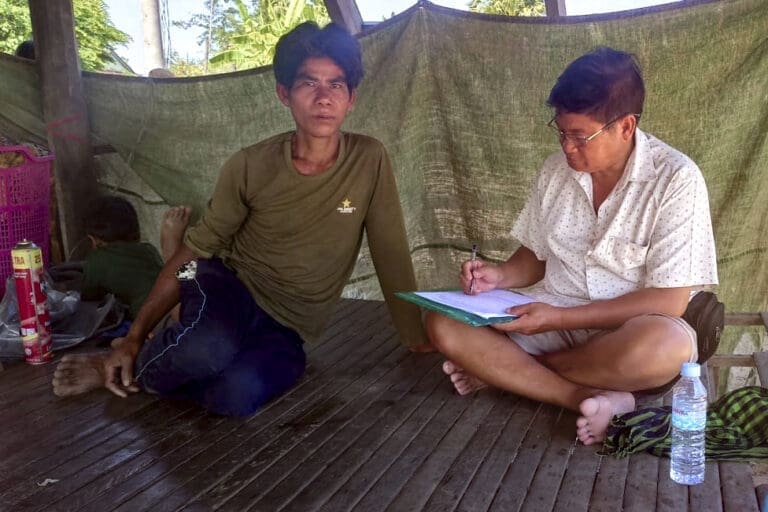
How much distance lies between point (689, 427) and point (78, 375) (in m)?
1.77

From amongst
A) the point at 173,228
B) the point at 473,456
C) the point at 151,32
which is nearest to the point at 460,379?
the point at 473,456

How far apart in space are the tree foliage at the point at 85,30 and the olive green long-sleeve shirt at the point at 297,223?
29.5 feet

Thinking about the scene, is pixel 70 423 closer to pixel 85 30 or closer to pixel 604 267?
pixel 604 267

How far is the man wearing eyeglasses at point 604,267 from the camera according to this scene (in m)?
1.68

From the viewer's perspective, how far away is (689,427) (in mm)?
1508

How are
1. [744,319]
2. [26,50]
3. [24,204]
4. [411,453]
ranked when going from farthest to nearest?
1. [26,50]
2. [24,204]
3. [744,319]
4. [411,453]

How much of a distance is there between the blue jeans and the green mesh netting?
1.11m

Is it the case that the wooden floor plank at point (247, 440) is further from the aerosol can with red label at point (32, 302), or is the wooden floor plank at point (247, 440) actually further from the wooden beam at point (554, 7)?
the wooden beam at point (554, 7)

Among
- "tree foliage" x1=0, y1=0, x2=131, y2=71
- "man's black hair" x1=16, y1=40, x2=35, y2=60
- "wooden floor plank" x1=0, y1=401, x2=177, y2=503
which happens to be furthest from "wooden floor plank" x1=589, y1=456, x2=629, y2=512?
"tree foliage" x1=0, y1=0, x2=131, y2=71

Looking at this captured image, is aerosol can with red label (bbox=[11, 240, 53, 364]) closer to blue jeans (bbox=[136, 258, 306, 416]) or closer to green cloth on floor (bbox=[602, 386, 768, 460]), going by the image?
blue jeans (bbox=[136, 258, 306, 416])

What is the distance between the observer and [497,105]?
9.05ft

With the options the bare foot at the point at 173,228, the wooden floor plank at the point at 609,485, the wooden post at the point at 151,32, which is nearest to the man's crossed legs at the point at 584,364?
the wooden floor plank at the point at 609,485

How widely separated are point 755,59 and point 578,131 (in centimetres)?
100

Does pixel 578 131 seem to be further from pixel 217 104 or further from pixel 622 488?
pixel 217 104
